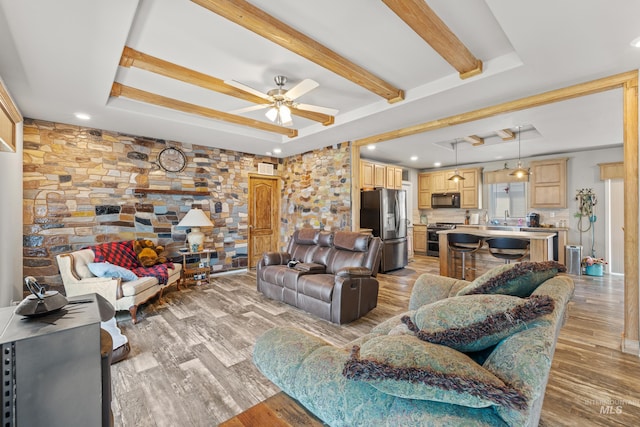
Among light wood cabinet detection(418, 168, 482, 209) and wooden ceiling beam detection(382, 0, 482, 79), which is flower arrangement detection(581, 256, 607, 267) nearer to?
light wood cabinet detection(418, 168, 482, 209)

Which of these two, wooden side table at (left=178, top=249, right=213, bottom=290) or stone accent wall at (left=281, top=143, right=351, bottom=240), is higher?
stone accent wall at (left=281, top=143, right=351, bottom=240)

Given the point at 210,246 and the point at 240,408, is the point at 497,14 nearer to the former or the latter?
the point at 240,408

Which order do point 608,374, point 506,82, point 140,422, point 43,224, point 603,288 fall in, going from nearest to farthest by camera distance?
point 140,422 → point 608,374 → point 506,82 → point 43,224 → point 603,288

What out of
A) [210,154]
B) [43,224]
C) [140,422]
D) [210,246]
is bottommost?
[140,422]

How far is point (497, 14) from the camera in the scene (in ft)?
6.02

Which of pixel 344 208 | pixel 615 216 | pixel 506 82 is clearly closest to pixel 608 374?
pixel 506 82

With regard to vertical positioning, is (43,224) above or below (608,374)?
above

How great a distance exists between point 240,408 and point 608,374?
9.19 feet

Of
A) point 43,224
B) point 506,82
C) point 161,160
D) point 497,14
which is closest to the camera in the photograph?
point 497,14

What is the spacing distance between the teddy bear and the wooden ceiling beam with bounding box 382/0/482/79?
4207mm

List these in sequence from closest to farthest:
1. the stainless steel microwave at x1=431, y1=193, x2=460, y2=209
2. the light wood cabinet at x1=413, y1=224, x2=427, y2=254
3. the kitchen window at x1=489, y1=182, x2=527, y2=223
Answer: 1. the kitchen window at x1=489, y1=182, x2=527, y2=223
2. the stainless steel microwave at x1=431, y1=193, x2=460, y2=209
3. the light wood cabinet at x1=413, y1=224, x2=427, y2=254

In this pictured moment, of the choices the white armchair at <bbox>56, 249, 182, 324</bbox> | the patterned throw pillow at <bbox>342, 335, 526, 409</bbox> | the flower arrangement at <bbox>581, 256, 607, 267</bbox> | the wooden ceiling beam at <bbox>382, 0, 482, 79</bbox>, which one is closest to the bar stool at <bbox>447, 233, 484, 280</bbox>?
the wooden ceiling beam at <bbox>382, 0, 482, 79</bbox>

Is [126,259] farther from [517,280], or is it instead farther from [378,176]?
[378,176]

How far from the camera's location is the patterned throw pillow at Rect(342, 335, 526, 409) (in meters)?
0.68
